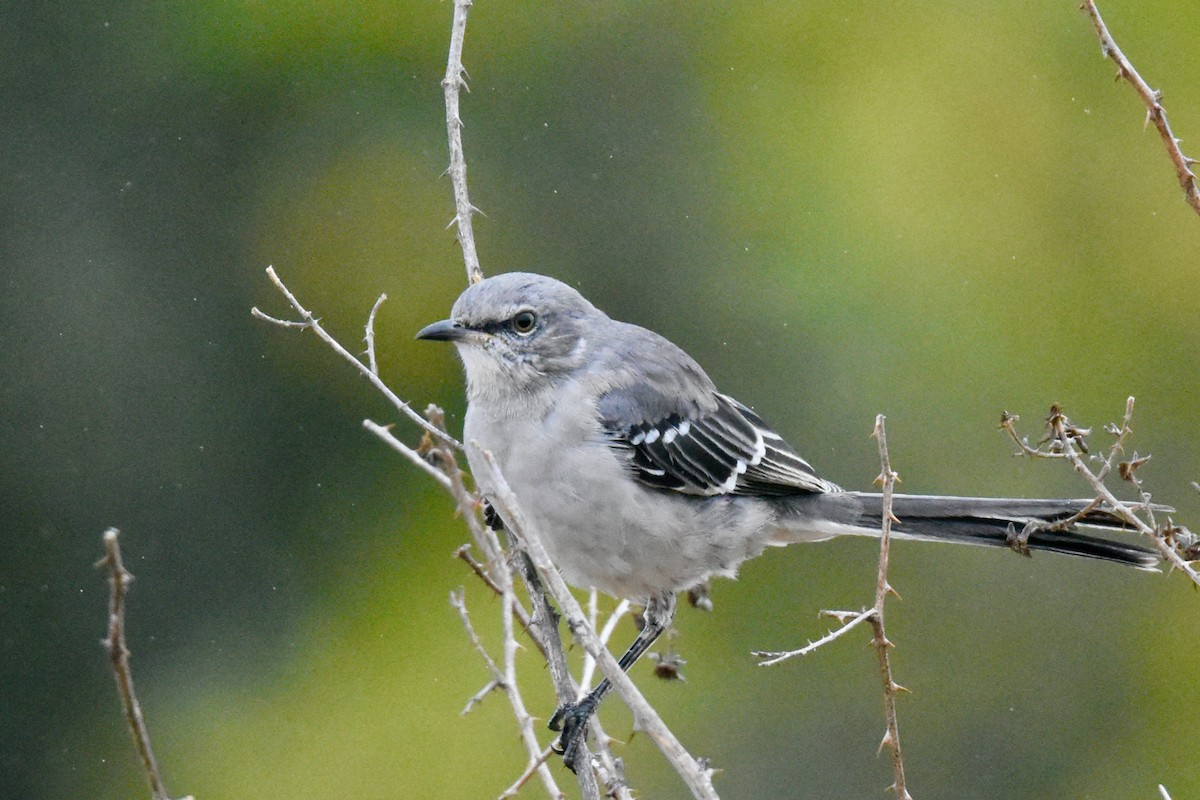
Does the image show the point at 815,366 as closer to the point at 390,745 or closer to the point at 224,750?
the point at 390,745

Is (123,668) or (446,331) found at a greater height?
(446,331)

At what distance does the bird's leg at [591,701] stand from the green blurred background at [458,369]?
10.7 ft

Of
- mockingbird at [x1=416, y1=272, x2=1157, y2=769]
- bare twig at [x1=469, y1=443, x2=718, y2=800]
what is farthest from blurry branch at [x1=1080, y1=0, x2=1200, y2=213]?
bare twig at [x1=469, y1=443, x2=718, y2=800]

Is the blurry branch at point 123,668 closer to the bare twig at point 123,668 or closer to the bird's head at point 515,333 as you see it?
the bare twig at point 123,668

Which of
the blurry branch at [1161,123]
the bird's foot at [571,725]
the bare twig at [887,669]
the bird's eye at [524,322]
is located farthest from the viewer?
the bird's eye at [524,322]

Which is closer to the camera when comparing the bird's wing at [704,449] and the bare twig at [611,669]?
the bare twig at [611,669]

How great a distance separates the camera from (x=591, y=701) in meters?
3.66

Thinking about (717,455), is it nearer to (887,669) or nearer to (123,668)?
(887,669)

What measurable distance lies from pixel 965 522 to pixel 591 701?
4.80 feet

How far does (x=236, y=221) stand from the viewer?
857cm

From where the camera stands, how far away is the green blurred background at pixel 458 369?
809 centimetres

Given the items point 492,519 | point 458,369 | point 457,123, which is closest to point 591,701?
point 492,519

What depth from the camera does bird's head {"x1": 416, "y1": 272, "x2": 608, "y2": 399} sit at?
403 cm

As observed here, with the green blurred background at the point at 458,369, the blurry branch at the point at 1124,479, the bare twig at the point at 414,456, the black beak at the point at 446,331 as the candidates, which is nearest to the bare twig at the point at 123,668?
the bare twig at the point at 414,456
